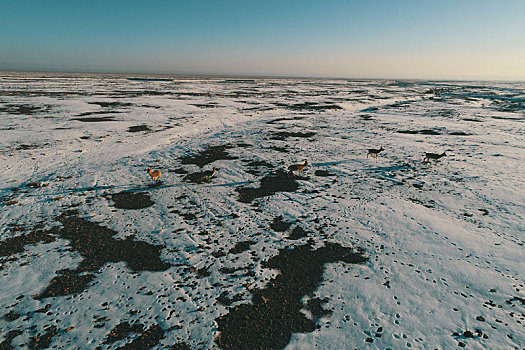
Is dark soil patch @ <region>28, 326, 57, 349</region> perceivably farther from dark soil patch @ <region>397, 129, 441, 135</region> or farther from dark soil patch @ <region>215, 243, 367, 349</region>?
dark soil patch @ <region>397, 129, 441, 135</region>

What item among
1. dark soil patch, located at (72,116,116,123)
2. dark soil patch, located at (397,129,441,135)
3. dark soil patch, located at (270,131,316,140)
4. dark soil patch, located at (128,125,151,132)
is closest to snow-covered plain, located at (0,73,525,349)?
dark soil patch, located at (270,131,316,140)

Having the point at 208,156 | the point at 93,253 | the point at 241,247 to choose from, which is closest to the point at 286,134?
the point at 208,156

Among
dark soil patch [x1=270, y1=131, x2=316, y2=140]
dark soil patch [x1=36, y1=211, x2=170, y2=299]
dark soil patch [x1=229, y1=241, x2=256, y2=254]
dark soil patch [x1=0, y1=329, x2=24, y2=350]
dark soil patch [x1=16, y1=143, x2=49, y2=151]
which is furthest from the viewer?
dark soil patch [x1=270, y1=131, x2=316, y2=140]

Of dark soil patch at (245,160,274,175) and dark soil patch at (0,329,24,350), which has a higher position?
dark soil patch at (245,160,274,175)

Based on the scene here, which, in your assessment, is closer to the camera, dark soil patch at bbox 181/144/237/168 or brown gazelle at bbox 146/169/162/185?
brown gazelle at bbox 146/169/162/185

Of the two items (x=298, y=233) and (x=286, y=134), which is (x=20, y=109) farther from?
(x=298, y=233)

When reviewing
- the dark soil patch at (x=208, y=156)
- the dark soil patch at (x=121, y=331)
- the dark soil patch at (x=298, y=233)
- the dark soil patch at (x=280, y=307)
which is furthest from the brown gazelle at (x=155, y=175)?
the dark soil patch at (x=121, y=331)

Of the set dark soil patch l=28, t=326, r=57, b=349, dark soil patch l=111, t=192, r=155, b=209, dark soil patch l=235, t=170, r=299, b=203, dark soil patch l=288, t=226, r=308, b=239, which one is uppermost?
dark soil patch l=235, t=170, r=299, b=203
